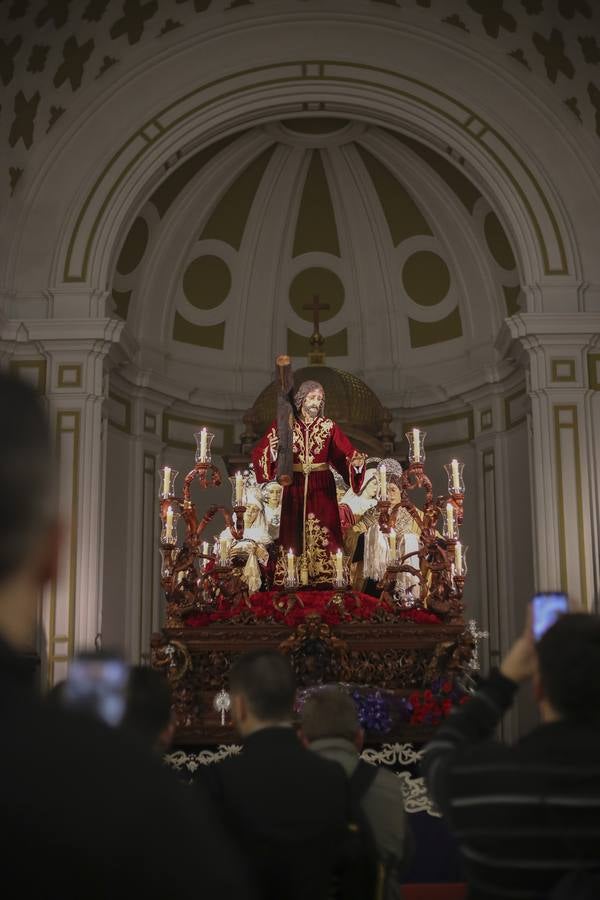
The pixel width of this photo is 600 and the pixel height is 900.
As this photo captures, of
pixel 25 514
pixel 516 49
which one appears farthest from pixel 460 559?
pixel 25 514

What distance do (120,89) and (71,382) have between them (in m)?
3.30

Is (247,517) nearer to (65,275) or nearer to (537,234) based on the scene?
(65,275)

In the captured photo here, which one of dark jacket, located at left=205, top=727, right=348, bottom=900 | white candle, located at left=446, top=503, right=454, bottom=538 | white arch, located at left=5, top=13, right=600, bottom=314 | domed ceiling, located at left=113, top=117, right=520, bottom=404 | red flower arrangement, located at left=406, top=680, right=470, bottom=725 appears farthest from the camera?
domed ceiling, located at left=113, top=117, right=520, bottom=404

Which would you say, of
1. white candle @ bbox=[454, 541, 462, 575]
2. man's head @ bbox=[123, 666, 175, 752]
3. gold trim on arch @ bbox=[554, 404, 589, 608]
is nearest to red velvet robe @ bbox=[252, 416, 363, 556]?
white candle @ bbox=[454, 541, 462, 575]

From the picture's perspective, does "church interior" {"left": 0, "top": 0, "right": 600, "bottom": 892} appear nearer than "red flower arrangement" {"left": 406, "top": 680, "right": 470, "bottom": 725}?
No

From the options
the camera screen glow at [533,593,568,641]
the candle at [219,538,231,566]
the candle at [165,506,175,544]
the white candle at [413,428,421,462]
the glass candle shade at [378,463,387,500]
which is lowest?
the camera screen glow at [533,593,568,641]

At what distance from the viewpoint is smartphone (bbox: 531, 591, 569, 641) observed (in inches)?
93.9

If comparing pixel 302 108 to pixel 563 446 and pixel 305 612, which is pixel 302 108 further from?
pixel 305 612

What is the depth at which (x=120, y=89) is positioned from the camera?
1149 cm

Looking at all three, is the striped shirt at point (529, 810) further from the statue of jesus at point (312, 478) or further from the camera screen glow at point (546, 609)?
the statue of jesus at point (312, 478)

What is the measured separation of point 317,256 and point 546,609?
11.9 m

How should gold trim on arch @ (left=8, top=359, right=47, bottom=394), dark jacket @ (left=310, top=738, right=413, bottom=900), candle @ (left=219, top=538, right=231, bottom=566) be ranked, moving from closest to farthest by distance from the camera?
1. dark jacket @ (left=310, top=738, right=413, bottom=900)
2. candle @ (left=219, top=538, right=231, bottom=566)
3. gold trim on arch @ (left=8, top=359, right=47, bottom=394)

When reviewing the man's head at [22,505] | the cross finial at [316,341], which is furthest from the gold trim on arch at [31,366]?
the man's head at [22,505]

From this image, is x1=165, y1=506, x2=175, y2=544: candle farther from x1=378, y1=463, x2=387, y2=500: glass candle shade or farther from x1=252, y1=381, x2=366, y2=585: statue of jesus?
x1=378, y1=463, x2=387, y2=500: glass candle shade
